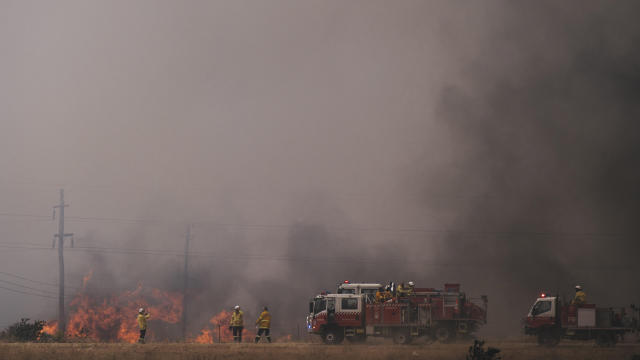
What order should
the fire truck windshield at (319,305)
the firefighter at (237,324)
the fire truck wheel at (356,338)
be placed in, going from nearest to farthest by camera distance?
the fire truck wheel at (356,338), the fire truck windshield at (319,305), the firefighter at (237,324)

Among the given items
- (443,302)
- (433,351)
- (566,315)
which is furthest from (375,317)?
(566,315)

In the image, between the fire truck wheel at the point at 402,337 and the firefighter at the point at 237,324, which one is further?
the firefighter at the point at 237,324

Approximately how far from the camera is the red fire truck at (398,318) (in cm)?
3856

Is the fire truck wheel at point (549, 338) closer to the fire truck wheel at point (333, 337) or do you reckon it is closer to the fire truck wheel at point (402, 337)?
the fire truck wheel at point (402, 337)

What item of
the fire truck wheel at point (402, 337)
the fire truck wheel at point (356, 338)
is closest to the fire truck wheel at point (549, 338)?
the fire truck wheel at point (402, 337)

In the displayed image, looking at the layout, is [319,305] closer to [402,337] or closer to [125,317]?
[402,337]

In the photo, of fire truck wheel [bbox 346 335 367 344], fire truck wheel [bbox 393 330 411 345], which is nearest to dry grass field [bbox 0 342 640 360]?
fire truck wheel [bbox 393 330 411 345]

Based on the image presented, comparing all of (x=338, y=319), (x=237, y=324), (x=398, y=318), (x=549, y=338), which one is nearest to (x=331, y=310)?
(x=338, y=319)

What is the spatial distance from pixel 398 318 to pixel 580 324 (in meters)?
9.06

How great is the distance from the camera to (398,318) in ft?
127

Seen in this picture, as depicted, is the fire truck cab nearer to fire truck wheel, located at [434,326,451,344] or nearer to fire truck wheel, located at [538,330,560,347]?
fire truck wheel, located at [434,326,451,344]

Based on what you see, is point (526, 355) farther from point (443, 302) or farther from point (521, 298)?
point (521, 298)

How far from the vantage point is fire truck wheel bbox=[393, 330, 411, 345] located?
3856 centimetres

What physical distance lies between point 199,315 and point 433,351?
4766 centimetres
